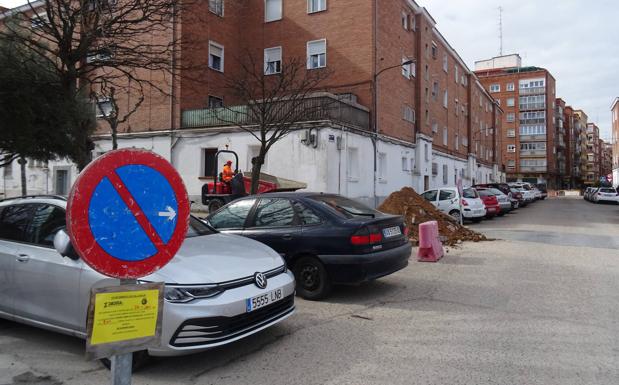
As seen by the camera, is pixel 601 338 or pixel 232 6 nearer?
pixel 601 338

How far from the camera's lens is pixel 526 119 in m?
83.0

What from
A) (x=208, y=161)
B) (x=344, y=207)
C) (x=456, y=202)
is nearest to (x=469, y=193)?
(x=456, y=202)

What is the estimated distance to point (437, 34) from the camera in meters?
34.9

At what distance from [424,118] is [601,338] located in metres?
28.2

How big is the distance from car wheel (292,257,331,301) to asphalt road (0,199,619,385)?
17 centimetres

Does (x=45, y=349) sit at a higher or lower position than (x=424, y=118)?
lower

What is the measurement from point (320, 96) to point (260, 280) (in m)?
16.3

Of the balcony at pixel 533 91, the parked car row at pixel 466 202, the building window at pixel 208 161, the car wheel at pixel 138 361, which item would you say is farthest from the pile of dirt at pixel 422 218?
the balcony at pixel 533 91

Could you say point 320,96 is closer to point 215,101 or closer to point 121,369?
point 215,101

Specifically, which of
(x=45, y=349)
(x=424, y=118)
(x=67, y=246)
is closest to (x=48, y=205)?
(x=45, y=349)

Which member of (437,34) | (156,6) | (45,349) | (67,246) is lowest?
(45,349)

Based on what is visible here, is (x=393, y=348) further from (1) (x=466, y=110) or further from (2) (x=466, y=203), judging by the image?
(1) (x=466, y=110)

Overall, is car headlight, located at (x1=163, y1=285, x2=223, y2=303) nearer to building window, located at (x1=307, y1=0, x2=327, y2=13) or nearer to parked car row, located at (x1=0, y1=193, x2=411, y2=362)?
parked car row, located at (x1=0, y1=193, x2=411, y2=362)

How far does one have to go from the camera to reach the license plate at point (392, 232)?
6422mm
